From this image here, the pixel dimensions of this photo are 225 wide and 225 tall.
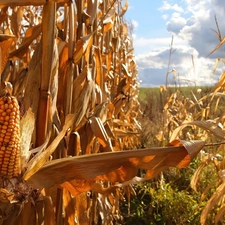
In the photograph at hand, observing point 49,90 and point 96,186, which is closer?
point 49,90

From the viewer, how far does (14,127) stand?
36.8 inches

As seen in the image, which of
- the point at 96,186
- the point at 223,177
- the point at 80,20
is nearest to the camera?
the point at 96,186

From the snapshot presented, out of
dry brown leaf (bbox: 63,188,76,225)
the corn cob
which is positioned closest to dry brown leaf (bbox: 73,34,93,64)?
dry brown leaf (bbox: 63,188,76,225)

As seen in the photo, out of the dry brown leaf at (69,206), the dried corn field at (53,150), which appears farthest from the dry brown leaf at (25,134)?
the dry brown leaf at (69,206)

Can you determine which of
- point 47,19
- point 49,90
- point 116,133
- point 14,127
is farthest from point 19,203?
point 116,133

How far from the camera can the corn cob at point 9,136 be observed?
36.1 inches

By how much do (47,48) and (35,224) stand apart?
0.58m

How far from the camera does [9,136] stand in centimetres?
93

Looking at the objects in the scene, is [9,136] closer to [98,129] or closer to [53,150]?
[53,150]

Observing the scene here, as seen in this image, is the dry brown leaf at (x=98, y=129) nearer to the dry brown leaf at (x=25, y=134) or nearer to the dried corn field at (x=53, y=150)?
the dried corn field at (x=53, y=150)

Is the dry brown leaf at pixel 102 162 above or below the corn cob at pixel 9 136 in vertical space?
below

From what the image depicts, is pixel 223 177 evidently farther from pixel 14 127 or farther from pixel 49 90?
pixel 14 127

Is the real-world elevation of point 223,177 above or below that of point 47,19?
below

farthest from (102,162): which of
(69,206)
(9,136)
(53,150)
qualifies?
(69,206)
